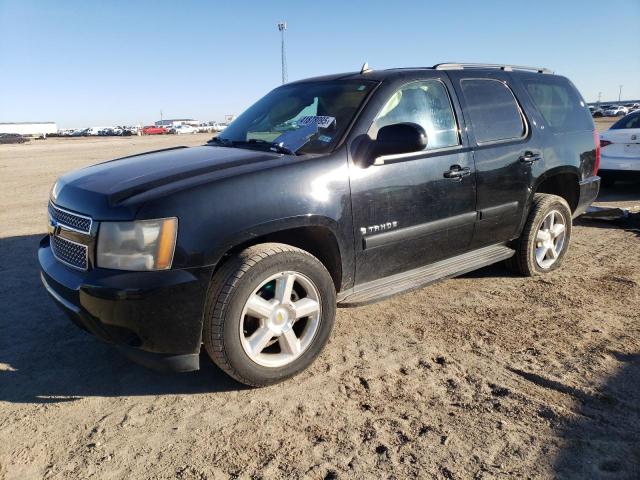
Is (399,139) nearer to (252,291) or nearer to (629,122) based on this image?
(252,291)

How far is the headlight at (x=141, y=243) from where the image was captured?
249 cm

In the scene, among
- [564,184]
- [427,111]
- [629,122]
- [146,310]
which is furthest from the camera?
[629,122]

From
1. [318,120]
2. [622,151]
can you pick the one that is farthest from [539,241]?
[622,151]

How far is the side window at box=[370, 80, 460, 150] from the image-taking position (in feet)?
11.4

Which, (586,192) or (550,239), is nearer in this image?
(550,239)

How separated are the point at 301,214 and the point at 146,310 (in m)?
1.00

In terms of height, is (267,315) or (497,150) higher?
(497,150)

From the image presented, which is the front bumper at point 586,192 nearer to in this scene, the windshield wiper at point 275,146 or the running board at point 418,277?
the running board at point 418,277

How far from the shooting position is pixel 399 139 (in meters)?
3.10

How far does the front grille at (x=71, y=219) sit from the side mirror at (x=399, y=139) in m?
1.75

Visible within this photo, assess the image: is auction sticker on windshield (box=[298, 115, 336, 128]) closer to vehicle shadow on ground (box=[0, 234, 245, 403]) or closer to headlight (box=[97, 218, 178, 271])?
headlight (box=[97, 218, 178, 271])

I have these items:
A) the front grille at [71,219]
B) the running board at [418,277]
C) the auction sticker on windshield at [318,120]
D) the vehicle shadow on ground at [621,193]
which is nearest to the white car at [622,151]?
the vehicle shadow on ground at [621,193]

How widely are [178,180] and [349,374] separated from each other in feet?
5.01

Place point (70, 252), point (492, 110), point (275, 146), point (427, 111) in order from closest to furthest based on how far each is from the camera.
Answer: point (70, 252) < point (275, 146) < point (427, 111) < point (492, 110)
